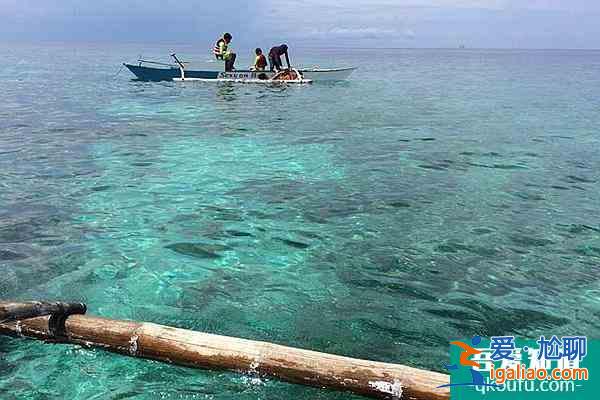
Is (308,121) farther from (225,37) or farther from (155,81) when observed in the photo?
(155,81)

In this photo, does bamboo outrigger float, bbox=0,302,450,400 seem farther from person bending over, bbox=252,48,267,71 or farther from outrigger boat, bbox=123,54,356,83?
person bending over, bbox=252,48,267,71

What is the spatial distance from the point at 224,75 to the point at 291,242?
2897 cm

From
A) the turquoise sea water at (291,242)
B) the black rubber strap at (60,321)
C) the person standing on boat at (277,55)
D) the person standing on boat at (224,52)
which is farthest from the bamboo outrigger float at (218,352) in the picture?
the person standing on boat at (224,52)

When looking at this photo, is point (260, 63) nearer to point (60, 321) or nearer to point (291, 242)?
point (291, 242)

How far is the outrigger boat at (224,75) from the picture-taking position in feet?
115

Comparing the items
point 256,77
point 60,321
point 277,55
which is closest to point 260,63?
point 256,77

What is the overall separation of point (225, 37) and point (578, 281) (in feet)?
99.4

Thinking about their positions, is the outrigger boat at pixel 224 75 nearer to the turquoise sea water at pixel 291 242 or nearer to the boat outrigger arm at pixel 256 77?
the boat outrigger arm at pixel 256 77

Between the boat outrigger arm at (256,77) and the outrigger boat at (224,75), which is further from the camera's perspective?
the outrigger boat at (224,75)

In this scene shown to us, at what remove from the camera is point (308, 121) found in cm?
2245

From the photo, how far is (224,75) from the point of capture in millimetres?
35562

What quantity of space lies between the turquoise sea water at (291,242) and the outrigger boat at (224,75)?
16926 mm

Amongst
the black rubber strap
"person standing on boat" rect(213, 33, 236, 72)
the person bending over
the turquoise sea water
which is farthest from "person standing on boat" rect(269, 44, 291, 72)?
the black rubber strap

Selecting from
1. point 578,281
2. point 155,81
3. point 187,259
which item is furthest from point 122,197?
point 155,81
